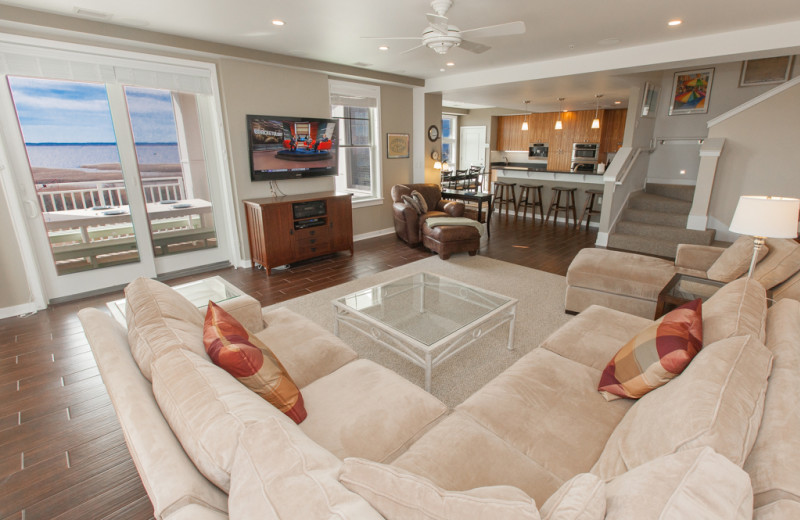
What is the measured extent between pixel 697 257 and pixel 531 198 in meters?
4.96

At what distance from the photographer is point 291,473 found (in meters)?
0.80

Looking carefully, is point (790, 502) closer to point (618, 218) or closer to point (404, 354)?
point (404, 354)

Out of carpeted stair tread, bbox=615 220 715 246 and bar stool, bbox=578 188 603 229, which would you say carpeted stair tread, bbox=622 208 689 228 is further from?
bar stool, bbox=578 188 603 229

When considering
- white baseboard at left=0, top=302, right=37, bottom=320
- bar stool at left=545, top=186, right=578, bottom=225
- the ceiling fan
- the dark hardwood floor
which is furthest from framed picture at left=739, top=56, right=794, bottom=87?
white baseboard at left=0, top=302, right=37, bottom=320

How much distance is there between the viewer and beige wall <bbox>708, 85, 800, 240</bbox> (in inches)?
189

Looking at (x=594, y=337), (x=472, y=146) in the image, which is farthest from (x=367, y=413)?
(x=472, y=146)

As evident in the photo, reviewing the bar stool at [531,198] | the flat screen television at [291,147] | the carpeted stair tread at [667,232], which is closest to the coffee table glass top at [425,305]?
the flat screen television at [291,147]

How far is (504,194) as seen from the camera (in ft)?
28.5

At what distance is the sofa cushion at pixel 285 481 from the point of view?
28.7 inches

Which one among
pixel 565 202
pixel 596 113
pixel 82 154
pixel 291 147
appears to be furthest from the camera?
pixel 596 113

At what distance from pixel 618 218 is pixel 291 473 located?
21.8ft

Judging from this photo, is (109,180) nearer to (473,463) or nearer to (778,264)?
(473,463)

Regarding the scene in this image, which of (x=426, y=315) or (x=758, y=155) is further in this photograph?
(x=758, y=155)

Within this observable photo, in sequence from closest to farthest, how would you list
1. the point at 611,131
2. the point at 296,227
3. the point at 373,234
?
the point at 296,227 → the point at 373,234 → the point at 611,131
